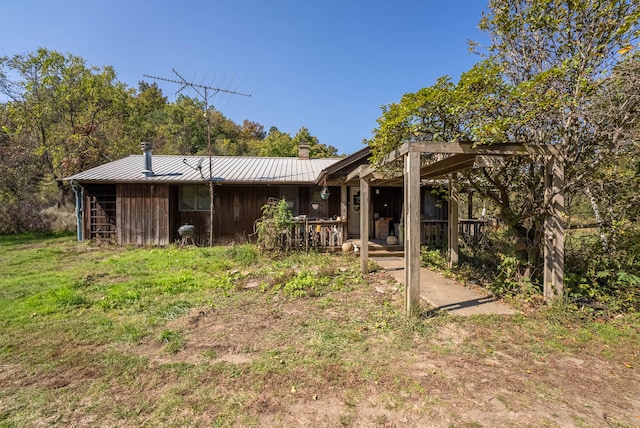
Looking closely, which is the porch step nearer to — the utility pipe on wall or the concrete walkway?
the concrete walkway

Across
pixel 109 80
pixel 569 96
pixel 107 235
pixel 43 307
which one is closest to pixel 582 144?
pixel 569 96

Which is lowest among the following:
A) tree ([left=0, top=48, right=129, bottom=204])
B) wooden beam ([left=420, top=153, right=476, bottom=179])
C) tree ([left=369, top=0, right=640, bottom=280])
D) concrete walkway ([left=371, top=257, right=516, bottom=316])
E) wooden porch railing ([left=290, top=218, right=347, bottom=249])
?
concrete walkway ([left=371, top=257, right=516, bottom=316])

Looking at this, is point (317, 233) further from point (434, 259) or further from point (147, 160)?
point (147, 160)

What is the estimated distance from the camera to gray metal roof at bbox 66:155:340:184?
37.7 feet

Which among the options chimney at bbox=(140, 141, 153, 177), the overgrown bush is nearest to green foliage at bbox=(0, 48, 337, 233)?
chimney at bbox=(140, 141, 153, 177)

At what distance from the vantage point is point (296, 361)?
3.25 meters

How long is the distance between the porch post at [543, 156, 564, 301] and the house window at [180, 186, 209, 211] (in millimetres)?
10839

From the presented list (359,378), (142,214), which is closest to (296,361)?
(359,378)

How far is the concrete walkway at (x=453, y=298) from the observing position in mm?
4625

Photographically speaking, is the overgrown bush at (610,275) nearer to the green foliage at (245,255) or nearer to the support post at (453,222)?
the support post at (453,222)

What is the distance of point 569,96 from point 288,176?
370 inches

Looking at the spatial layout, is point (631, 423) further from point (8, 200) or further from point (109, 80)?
point (109, 80)

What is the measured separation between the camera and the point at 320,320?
4379 mm

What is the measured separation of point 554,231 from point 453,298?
180 cm
